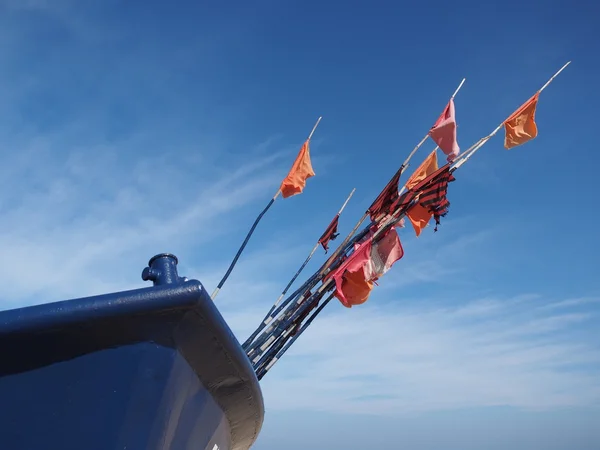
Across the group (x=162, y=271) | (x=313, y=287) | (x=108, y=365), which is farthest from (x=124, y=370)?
(x=313, y=287)

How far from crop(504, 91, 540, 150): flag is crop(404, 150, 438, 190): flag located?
1.49m

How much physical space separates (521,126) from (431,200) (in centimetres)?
260

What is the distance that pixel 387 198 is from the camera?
8828 millimetres

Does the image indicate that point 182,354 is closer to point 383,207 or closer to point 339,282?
point 339,282

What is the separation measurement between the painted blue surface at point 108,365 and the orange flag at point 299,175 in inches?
250

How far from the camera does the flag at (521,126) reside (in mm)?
9820

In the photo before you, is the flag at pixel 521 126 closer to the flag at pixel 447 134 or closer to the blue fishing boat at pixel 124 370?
the flag at pixel 447 134

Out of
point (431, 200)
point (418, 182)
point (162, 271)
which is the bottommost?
point (162, 271)

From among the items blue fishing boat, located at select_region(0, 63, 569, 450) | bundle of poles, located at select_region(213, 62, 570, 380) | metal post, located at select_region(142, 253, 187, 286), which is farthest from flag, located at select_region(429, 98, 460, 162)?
metal post, located at select_region(142, 253, 187, 286)

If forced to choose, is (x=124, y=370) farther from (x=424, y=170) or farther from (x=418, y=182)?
(x=424, y=170)

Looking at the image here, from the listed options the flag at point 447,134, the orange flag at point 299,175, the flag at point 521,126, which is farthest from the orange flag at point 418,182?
the orange flag at point 299,175

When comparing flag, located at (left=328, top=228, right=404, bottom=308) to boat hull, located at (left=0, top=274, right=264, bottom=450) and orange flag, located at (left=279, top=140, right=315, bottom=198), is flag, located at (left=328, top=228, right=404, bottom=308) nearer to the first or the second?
orange flag, located at (left=279, top=140, right=315, bottom=198)

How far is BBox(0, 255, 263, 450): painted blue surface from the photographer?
324 centimetres

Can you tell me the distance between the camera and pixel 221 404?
4715 millimetres
